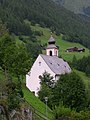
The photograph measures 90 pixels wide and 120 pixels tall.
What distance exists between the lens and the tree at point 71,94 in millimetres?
73375

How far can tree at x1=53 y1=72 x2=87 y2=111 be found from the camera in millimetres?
73375

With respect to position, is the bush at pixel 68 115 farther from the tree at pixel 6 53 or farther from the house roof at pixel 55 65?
the house roof at pixel 55 65

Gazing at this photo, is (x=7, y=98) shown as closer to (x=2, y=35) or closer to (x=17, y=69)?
(x=17, y=69)

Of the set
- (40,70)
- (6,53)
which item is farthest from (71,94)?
(40,70)

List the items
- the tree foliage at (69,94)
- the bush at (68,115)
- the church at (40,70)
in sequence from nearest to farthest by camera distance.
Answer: the bush at (68,115) < the tree foliage at (69,94) < the church at (40,70)

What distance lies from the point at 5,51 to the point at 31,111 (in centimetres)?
1714

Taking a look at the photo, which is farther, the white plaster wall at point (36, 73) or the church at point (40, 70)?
the white plaster wall at point (36, 73)

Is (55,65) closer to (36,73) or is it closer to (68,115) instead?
(36,73)

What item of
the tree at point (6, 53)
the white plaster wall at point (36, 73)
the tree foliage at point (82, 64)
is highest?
the tree at point (6, 53)

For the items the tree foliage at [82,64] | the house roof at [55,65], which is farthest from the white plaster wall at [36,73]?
the tree foliage at [82,64]

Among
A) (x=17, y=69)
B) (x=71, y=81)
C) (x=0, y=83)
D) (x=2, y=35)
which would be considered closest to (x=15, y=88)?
(x=0, y=83)

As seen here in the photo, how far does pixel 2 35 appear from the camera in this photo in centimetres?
7012

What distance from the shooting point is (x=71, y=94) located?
73375 mm

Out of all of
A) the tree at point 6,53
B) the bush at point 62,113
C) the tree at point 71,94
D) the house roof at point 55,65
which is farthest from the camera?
the house roof at point 55,65
